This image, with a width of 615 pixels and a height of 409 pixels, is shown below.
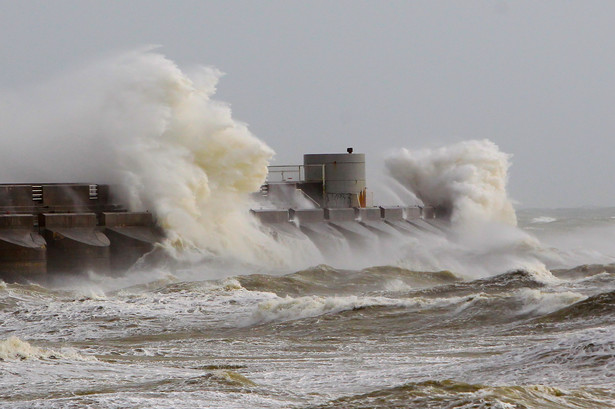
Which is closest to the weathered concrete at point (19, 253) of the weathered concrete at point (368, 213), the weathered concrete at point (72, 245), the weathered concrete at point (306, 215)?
the weathered concrete at point (72, 245)

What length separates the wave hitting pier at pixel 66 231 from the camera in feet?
64.2

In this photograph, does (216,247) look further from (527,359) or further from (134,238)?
(527,359)

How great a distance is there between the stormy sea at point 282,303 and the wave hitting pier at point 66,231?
12.2 inches

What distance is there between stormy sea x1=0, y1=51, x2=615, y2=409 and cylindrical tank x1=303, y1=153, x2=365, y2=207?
83.1 inches

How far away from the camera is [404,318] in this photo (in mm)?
13328

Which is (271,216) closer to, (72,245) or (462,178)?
(72,245)

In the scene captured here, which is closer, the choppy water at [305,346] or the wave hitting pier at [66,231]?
the choppy water at [305,346]

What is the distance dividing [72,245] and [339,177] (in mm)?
11034

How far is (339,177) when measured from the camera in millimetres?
29734

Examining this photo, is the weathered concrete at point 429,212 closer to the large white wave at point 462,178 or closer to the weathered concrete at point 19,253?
the large white wave at point 462,178

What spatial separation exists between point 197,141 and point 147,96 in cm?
157

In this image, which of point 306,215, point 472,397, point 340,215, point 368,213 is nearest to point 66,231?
point 306,215

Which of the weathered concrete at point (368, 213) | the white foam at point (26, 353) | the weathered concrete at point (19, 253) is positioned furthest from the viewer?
the weathered concrete at point (368, 213)

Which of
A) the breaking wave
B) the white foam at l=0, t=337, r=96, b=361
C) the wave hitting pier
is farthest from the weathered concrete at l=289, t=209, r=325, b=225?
the breaking wave
